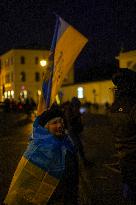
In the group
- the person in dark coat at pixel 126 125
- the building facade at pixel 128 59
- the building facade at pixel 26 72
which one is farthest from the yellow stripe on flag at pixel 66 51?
the building facade at pixel 26 72

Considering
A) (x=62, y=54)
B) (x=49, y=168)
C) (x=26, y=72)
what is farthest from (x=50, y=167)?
(x=26, y=72)

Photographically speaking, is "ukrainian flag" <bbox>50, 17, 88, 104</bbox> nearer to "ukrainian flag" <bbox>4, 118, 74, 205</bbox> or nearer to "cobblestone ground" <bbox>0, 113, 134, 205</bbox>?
"cobblestone ground" <bbox>0, 113, 134, 205</bbox>

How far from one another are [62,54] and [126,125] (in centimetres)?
283

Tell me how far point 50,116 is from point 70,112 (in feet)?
19.0

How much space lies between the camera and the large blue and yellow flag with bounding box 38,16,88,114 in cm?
668

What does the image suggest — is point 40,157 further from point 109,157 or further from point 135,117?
point 109,157

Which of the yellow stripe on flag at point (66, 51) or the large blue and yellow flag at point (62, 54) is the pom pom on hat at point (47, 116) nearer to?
the large blue and yellow flag at point (62, 54)

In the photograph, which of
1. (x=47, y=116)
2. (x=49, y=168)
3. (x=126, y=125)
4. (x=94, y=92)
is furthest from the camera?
(x=94, y=92)

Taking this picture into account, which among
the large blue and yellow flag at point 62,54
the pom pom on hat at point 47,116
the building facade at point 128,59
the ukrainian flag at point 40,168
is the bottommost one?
the ukrainian flag at point 40,168

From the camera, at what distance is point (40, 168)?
4.85 metres

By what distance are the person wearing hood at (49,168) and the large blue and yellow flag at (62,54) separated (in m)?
1.69

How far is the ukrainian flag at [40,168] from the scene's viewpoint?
4.78 metres

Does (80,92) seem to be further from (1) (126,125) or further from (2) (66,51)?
(1) (126,125)

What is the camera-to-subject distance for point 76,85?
230ft
